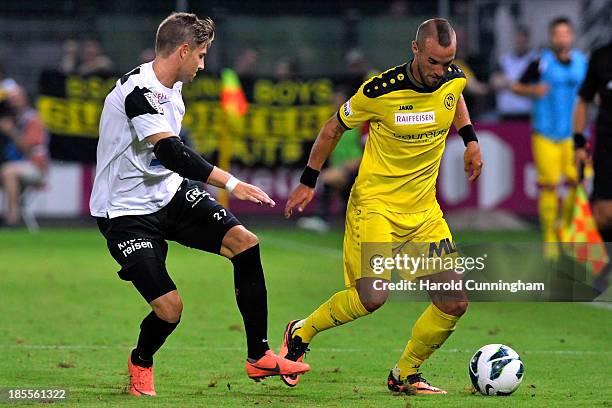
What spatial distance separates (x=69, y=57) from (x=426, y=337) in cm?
1463

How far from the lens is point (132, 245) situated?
23.2 ft

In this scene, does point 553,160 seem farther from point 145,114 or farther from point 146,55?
point 145,114

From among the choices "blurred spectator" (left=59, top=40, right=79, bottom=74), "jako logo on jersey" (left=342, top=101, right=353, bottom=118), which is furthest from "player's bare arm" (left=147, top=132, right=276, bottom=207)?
"blurred spectator" (left=59, top=40, right=79, bottom=74)

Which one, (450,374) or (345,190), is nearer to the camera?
(450,374)

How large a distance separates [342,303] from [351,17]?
13.7 m

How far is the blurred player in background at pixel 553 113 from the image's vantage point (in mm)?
14914

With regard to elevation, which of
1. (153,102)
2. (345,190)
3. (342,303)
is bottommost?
(345,190)

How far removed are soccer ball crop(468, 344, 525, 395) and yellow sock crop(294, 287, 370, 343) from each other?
2.26 feet

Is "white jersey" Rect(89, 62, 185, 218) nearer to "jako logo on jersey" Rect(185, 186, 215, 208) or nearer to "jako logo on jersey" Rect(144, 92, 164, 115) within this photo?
"jako logo on jersey" Rect(144, 92, 164, 115)

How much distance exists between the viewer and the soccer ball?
691 cm

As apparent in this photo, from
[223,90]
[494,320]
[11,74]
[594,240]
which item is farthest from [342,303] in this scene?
[11,74]

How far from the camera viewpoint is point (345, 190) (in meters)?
20.4

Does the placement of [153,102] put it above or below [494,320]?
above

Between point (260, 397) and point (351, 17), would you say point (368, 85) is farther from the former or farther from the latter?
point (351, 17)
